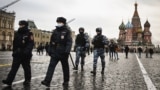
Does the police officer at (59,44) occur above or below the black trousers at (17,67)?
above

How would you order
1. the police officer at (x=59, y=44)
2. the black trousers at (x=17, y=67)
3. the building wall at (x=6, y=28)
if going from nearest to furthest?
the black trousers at (x=17, y=67) < the police officer at (x=59, y=44) < the building wall at (x=6, y=28)

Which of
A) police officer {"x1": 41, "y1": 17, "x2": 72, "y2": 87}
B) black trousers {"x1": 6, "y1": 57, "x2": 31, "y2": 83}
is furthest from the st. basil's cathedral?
police officer {"x1": 41, "y1": 17, "x2": 72, "y2": 87}

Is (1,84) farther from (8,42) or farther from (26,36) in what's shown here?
(8,42)

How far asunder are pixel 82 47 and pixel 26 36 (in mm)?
6370

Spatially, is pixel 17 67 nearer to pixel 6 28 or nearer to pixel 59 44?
pixel 59 44

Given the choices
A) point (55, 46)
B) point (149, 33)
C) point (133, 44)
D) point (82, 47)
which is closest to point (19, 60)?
point (55, 46)

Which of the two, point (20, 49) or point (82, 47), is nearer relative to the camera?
point (20, 49)

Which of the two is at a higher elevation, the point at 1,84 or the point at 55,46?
the point at 55,46

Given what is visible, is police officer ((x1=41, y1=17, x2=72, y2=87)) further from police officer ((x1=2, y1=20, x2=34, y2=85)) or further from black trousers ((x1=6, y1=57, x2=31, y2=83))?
black trousers ((x1=6, y1=57, x2=31, y2=83))

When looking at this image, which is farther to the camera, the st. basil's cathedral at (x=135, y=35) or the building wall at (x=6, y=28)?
the st. basil's cathedral at (x=135, y=35)

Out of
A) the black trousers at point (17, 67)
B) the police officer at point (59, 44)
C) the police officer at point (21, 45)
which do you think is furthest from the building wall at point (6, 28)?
the police officer at point (59, 44)

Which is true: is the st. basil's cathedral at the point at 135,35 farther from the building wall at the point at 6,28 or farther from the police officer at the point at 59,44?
the police officer at the point at 59,44

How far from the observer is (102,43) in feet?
44.5

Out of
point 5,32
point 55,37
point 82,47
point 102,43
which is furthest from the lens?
point 5,32
